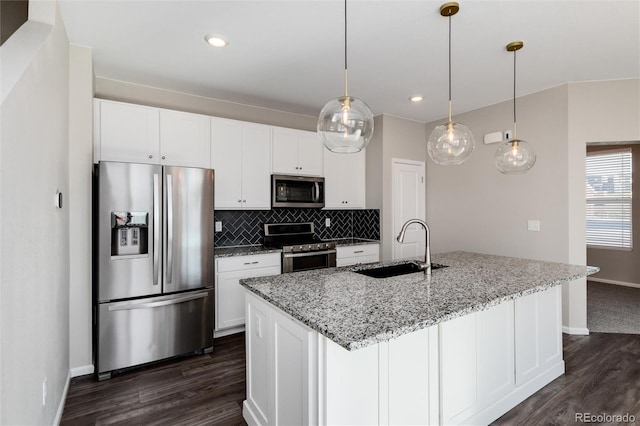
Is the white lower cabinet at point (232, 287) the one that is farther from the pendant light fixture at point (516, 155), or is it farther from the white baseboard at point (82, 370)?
the pendant light fixture at point (516, 155)

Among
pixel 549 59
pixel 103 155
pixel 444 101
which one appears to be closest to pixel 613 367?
pixel 549 59

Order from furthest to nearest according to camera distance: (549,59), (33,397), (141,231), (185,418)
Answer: (549,59) → (141,231) → (185,418) → (33,397)

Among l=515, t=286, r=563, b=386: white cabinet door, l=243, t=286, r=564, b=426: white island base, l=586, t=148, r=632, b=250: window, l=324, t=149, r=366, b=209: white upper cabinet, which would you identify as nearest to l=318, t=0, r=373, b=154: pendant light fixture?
l=243, t=286, r=564, b=426: white island base

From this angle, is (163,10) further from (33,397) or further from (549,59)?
(549,59)

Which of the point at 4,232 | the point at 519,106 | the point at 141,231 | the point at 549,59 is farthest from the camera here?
the point at 519,106

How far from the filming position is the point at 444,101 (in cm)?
406

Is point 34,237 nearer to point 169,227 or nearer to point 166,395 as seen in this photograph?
point 169,227

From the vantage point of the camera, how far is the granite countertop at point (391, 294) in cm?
132

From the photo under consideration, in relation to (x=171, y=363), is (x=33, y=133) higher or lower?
higher

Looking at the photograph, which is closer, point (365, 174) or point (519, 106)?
point (519, 106)

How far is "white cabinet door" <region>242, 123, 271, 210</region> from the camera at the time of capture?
3.82 metres

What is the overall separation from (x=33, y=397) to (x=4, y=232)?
88 cm

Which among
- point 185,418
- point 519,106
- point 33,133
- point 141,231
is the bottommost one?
point 185,418

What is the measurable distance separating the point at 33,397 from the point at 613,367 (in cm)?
404
